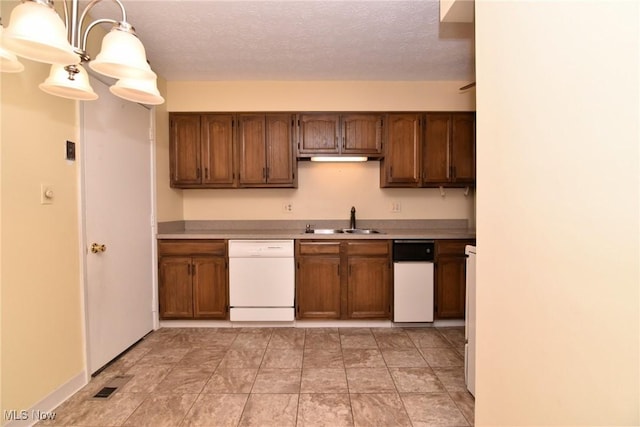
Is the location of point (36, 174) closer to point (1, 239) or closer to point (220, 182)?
point (1, 239)

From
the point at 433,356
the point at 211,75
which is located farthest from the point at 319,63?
the point at 433,356

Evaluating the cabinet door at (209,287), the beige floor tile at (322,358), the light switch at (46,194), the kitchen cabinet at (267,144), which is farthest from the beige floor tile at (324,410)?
the kitchen cabinet at (267,144)

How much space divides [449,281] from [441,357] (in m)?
0.83

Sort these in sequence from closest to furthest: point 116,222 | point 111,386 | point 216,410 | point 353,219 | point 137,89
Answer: point 137,89
point 216,410
point 111,386
point 116,222
point 353,219

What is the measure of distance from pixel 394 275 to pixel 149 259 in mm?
2419

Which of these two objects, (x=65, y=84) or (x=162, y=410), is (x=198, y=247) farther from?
(x=65, y=84)

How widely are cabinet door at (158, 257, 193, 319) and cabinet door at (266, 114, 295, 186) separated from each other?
132 cm

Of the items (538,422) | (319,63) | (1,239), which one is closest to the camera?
(538,422)

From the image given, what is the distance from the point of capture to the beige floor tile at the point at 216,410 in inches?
65.2

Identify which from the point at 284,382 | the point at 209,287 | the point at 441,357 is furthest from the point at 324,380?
the point at 209,287

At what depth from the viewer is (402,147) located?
3207 mm

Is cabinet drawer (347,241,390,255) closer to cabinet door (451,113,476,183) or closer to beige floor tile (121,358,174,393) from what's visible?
cabinet door (451,113,476,183)

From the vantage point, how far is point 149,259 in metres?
2.87

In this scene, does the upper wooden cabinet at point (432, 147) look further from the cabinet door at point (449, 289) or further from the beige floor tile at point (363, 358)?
the beige floor tile at point (363, 358)
